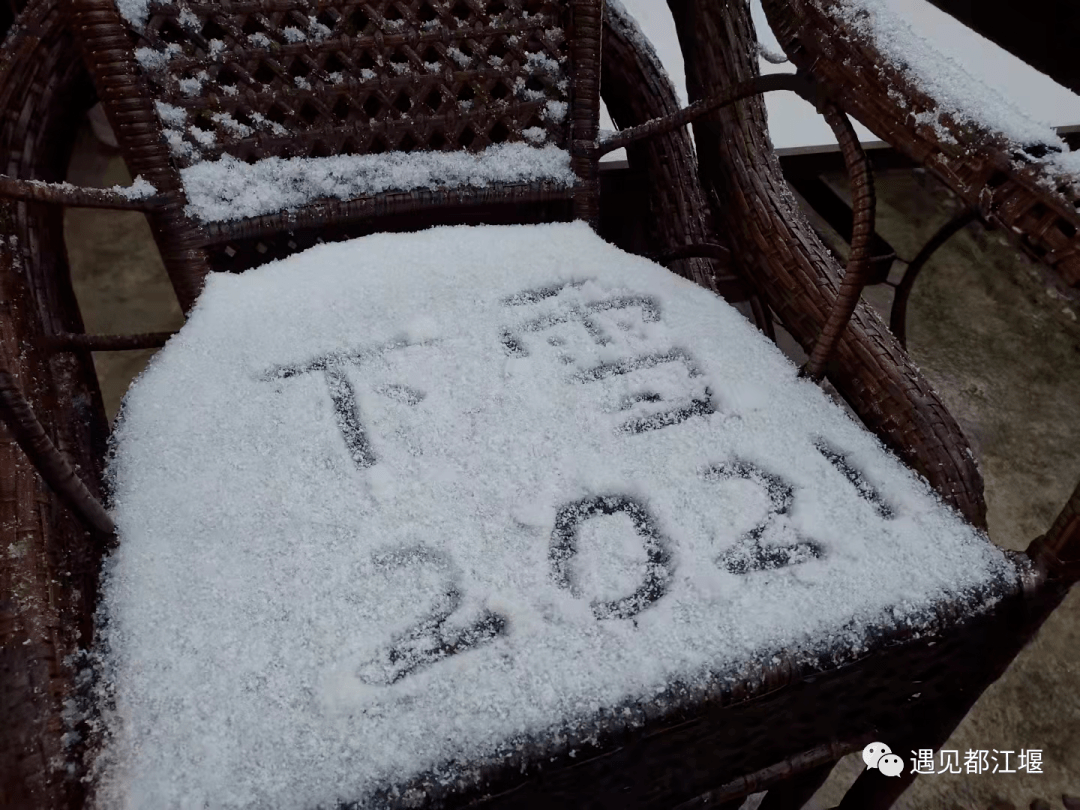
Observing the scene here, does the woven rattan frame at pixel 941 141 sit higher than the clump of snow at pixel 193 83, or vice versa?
the woven rattan frame at pixel 941 141

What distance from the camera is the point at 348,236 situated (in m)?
1.17

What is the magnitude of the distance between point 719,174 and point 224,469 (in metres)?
0.81

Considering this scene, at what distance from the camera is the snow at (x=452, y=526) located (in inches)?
25.4

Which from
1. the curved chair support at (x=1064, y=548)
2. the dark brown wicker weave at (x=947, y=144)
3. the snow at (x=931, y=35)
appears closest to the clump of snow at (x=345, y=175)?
the dark brown wicker weave at (x=947, y=144)

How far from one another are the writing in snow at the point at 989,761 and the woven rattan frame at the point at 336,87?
1.11 metres

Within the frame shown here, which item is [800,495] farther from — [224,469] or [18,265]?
[18,265]

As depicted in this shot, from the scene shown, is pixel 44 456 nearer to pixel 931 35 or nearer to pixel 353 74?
pixel 353 74

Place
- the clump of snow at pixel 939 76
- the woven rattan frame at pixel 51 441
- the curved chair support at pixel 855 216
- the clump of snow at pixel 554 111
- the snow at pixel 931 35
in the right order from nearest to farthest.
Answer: the woven rattan frame at pixel 51 441 → the clump of snow at pixel 939 76 → the curved chair support at pixel 855 216 → the clump of snow at pixel 554 111 → the snow at pixel 931 35

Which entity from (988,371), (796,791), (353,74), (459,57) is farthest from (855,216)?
(988,371)

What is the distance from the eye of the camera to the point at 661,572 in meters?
0.75

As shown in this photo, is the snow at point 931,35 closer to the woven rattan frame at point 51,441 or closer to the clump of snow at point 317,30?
the clump of snow at point 317,30

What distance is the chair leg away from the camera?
1057 mm

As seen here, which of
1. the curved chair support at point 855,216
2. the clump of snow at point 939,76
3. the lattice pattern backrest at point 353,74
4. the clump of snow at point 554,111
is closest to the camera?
the clump of snow at point 939,76

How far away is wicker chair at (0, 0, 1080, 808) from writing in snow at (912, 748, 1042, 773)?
335 millimetres
